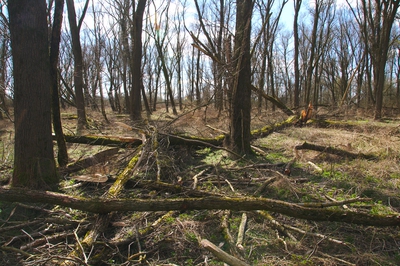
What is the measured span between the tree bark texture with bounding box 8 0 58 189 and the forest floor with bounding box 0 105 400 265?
525 millimetres

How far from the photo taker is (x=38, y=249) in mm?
2957

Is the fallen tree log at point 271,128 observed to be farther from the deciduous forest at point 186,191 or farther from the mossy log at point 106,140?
the mossy log at point 106,140

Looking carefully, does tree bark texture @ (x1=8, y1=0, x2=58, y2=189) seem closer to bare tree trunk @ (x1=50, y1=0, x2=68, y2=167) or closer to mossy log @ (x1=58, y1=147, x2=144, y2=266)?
bare tree trunk @ (x1=50, y1=0, x2=68, y2=167)

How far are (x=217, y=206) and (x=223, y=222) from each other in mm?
281

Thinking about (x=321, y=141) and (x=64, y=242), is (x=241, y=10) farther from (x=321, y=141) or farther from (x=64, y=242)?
(x=64, y=242)

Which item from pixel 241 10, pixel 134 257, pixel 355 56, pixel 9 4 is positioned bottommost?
pixel 134 257

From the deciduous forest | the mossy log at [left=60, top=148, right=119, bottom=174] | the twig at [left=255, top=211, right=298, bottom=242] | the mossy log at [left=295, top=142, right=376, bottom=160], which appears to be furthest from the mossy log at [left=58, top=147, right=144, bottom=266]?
the mossy log at [left=295, top=142, right=376, bottom=160]

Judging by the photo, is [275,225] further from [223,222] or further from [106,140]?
[106,140]

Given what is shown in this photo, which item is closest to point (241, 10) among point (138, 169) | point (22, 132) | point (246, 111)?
point (246, 111)

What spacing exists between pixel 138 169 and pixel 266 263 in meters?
3.06

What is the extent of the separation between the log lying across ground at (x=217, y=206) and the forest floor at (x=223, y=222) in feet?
0.68

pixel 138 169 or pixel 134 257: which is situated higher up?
pixel 138 169

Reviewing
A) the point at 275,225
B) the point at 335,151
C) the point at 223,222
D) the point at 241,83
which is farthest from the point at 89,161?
the point at 335,151

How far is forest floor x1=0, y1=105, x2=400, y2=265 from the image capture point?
281 cm
